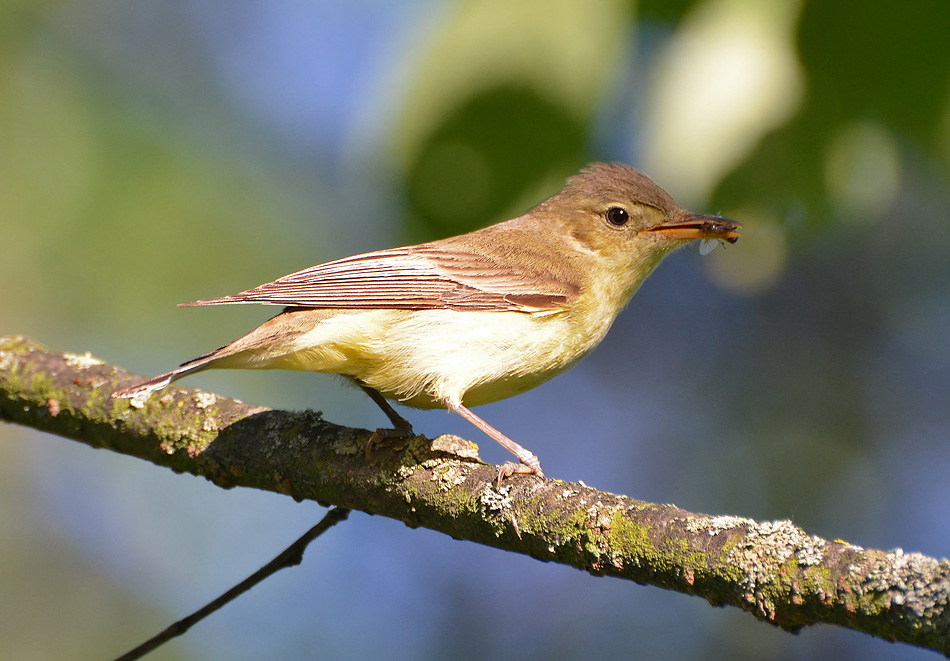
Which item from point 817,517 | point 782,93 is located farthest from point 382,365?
point 817,517

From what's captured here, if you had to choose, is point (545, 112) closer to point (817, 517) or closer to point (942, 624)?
point (942, 624)

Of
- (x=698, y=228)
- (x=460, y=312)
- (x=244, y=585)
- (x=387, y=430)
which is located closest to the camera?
(x=244, y=585)

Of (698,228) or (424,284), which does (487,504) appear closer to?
(424,284)

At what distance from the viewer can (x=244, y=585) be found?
117 inches

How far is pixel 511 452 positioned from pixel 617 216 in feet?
5.81

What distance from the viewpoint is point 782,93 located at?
2.18 meters

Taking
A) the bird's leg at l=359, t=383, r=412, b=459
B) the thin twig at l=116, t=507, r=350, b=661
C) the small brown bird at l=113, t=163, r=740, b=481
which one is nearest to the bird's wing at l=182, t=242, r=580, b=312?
the small brown bird at l=113, t=163, r=740, b=481

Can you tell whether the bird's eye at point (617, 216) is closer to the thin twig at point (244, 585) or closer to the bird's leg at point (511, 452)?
the bird's leg at point (511, 452)

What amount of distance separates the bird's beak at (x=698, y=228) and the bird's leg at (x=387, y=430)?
5.70 ft

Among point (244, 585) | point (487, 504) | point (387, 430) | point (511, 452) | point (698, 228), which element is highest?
point (698, 228)

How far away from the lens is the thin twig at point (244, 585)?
2.88 m

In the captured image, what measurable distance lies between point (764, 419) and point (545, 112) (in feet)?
20.9

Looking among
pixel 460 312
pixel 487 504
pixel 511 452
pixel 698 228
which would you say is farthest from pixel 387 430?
pixel 698 228

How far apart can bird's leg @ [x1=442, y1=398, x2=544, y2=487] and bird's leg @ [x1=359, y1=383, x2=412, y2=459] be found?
0.73ft
